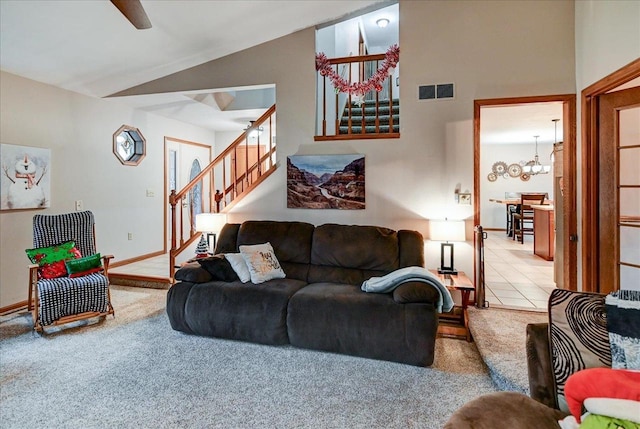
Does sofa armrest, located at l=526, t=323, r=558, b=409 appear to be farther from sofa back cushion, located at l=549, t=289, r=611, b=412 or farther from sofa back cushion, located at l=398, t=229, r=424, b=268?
sofa back cushion, located at l=398, t=229, r=424, b=268

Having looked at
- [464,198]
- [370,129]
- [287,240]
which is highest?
[370,129]

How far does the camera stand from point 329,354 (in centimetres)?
281

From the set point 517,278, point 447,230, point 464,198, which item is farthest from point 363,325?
point 517,278

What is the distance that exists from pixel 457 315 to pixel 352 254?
45.6 inches

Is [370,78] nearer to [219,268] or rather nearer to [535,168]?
[219,268]

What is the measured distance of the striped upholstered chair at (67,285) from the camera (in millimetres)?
3164

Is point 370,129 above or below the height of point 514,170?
below

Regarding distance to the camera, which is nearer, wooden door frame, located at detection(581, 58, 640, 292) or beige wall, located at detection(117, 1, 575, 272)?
wooden door frame, located at detection(581, 58, 640, 292)

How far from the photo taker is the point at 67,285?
3.26 metres

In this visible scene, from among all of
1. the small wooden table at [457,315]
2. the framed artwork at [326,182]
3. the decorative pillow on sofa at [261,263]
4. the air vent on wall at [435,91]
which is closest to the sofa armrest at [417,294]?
the small wooden table at [457,315]

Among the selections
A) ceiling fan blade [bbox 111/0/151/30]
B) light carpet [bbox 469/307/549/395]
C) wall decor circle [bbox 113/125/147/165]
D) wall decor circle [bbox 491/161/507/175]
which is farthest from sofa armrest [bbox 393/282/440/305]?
wall decor circle [bbox 491/161/507/175]

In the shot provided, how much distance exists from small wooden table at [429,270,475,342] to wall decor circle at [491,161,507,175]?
26.2ft

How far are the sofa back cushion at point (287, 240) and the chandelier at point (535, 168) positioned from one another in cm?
787

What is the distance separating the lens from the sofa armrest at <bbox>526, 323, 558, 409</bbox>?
1434 millimetres
